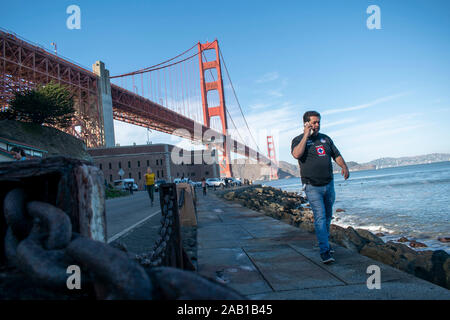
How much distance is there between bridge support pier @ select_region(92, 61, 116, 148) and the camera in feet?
140

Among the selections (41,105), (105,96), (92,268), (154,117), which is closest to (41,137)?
(41,105)

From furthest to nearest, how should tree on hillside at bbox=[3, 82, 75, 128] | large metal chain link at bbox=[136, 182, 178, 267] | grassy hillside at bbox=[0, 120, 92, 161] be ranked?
tree on hillside at bbox=[3, 82, 75, 128]
grassy hillside at bbox=[0, 120, 92, 161]
large metal chain link at bbox=[136, 182, 178, 267]

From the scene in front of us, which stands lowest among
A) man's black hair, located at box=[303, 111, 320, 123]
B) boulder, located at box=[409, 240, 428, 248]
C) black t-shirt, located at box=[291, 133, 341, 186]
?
boulder, located at box=[409, 240, 428, 248]

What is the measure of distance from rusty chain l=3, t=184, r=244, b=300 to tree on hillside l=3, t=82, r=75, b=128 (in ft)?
103

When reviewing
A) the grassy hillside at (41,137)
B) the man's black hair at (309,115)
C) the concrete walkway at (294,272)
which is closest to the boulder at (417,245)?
the concrete walkway at (294,272)

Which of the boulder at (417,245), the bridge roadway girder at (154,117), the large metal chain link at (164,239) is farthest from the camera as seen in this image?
the bridge roadway girder at (154,117)

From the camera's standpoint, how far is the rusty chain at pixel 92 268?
0.71m

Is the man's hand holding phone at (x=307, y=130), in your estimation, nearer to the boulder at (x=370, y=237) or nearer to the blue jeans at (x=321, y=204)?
the blue jeans at (x=321, y=204)

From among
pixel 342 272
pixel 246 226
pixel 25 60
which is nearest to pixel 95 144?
pixel 25 60

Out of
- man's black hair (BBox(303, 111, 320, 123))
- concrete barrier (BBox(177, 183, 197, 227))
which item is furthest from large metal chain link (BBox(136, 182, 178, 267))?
concrete barrier (BBox(177, 183, 197, 227))

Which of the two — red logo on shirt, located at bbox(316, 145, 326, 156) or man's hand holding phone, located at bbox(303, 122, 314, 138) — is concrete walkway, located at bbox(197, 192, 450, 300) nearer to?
red logo on shirt, located at bbox(316, 145, 326, 156)

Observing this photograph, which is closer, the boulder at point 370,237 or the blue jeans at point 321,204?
the blue jeans at point 321,204

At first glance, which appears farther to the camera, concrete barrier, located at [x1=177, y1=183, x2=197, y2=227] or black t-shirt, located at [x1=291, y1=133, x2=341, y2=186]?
concrete barrier, located at [x1=177, y1=183, x2=197, y2=227]
